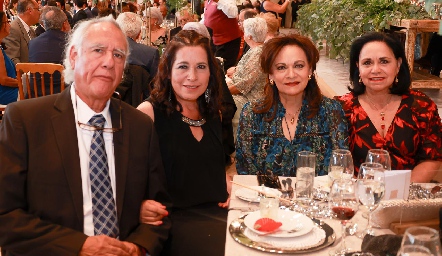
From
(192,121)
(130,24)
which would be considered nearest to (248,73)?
(130,24)

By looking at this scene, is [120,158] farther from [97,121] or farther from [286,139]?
[286,139]

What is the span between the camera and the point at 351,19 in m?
4.89

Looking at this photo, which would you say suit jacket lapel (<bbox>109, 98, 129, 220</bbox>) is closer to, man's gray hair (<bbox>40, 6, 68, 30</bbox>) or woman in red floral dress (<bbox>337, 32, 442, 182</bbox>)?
woman in red floral dress (<bbox>337, 32, 442, 182</bbox>)

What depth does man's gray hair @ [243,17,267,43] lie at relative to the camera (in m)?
5.25

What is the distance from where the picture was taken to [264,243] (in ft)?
5.45

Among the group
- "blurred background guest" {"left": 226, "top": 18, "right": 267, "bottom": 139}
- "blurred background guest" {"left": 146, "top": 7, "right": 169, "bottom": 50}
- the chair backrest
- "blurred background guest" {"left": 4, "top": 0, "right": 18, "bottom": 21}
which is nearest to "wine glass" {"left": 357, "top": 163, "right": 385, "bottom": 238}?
"blurred background guest" {"left": 226, "top": 18, "right": 267, "bottom": 139}

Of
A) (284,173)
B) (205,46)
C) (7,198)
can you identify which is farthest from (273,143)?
(7,198)

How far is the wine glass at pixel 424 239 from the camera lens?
1133 millimetres

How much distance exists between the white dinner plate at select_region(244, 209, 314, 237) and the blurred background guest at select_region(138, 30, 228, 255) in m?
0.55

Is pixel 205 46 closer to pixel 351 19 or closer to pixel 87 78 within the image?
pixel 87 78

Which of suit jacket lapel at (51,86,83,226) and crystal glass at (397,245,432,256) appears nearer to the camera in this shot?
crystal glass at (397,245,432,256)

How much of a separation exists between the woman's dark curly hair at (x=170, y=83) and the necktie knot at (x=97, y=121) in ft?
1.83

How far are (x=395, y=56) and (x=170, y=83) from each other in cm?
124

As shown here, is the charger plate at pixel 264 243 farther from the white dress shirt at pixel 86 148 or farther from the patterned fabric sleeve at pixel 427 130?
the patterned fabric sleeve at pixel 427 130
